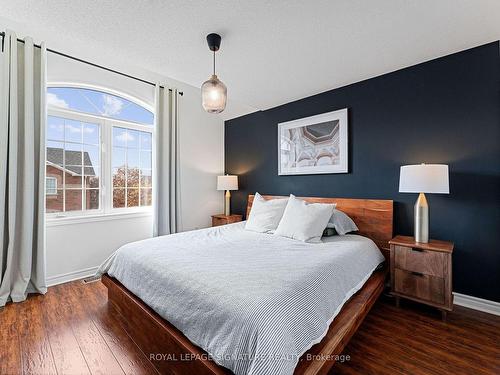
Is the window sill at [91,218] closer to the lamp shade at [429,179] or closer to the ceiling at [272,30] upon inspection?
the ceiling at [272,30]

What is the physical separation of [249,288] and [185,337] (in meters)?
0.51

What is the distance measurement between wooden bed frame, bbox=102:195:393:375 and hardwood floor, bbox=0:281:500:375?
0.10 metres

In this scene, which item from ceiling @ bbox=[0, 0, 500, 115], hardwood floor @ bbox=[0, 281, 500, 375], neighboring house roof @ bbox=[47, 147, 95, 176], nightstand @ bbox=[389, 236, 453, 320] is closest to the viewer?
hardwood floor @ bbox=[0, 281, 500, 375]

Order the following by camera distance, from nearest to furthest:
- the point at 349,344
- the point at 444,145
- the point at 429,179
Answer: the point at 349,344 → the point at 429,179 → the point at 444,145

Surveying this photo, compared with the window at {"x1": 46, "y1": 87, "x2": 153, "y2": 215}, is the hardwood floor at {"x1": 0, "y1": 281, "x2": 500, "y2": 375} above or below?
below

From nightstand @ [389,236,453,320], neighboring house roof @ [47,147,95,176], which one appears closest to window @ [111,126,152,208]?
neighboring house roof @ [47,147,95,176]

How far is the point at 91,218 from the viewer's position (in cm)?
307

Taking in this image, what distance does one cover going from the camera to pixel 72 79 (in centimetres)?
287

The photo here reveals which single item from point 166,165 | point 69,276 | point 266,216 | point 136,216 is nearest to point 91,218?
point 136,216

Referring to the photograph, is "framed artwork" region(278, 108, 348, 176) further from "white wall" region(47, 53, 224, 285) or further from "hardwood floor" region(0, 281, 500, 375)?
"hardwood floor" region(0, 281, 500, 375)

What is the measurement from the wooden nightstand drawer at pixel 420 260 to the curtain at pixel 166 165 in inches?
116

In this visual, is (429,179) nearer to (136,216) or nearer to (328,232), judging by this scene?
(328,232)

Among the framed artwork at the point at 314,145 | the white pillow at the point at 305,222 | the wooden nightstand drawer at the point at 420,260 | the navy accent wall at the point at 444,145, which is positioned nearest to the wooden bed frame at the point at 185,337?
the wooden nightstand drawer at the point at 420,260

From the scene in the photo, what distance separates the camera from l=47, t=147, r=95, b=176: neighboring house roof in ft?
9.47
